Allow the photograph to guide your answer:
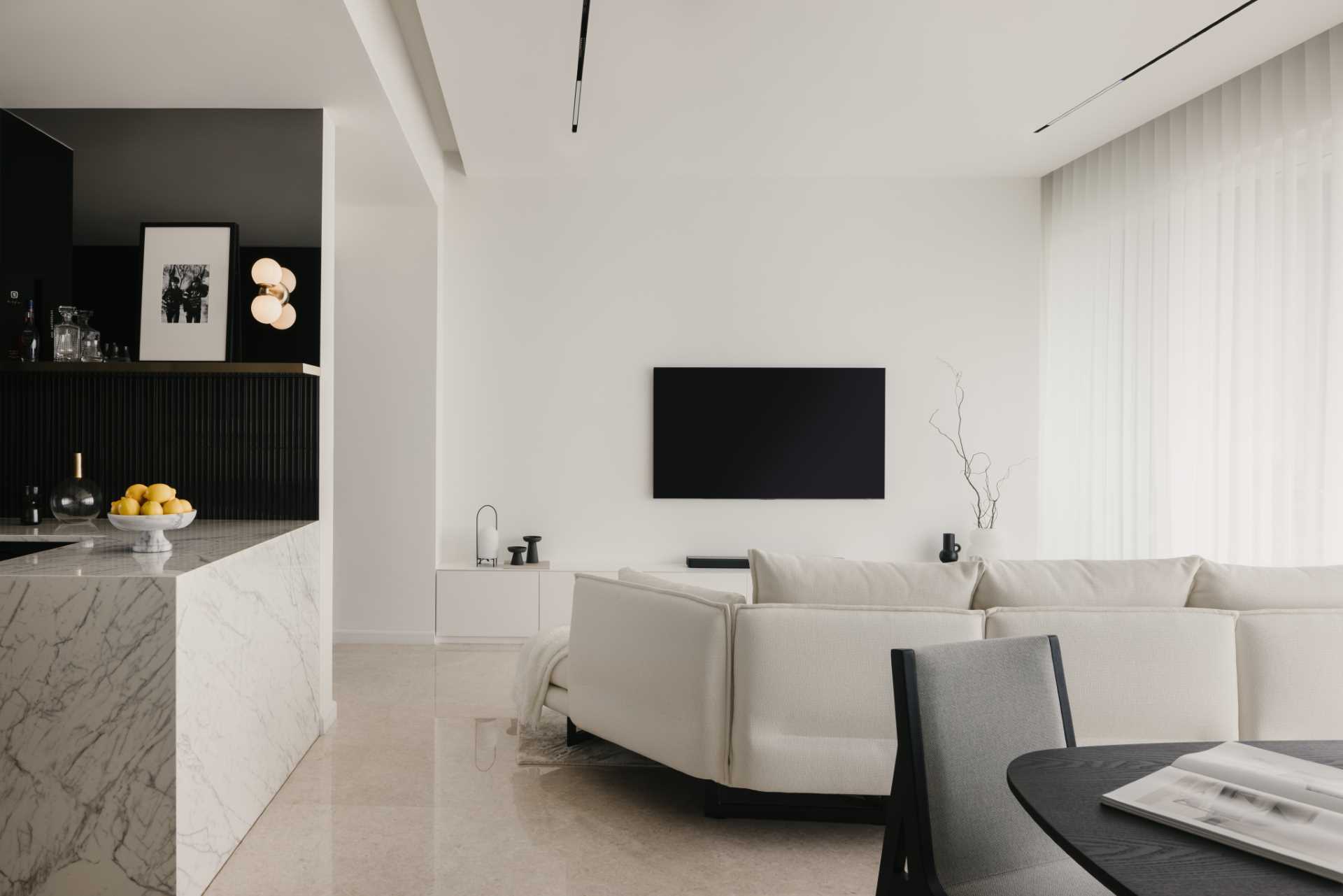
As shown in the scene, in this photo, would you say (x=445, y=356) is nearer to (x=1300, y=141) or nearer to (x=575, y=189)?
(x=575, y=189)

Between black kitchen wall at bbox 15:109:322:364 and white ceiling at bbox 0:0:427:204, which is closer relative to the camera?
white ceiling at bbox 0:0:427:204

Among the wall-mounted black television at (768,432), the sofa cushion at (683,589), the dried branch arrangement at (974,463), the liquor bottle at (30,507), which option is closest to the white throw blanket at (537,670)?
the sofa cushion at (683,589)

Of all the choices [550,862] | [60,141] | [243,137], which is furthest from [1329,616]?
[60,141]

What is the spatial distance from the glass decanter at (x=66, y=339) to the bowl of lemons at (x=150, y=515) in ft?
3.46

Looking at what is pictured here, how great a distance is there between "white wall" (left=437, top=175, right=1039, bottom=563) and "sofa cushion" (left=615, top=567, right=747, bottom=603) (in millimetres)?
2443

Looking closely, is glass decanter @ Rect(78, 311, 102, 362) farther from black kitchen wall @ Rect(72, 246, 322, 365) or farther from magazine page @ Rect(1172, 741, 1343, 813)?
magazine page @ Rect(1172, 741, 1343, 813)

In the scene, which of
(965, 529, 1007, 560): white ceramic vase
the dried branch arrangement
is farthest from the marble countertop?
the dried branch arrangement

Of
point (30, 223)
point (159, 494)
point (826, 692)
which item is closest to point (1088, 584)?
point (826, 692)

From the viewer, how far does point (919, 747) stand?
1403 mm

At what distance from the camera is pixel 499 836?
8.50ft

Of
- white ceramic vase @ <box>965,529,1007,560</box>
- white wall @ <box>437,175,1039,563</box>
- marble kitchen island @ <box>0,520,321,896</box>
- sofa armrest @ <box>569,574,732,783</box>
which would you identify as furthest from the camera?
white wall @ <box>437,175,1039,563</box>

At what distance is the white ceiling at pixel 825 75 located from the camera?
3.26 metres

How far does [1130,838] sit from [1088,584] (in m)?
1.62

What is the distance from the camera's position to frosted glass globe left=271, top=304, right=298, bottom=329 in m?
3.51
